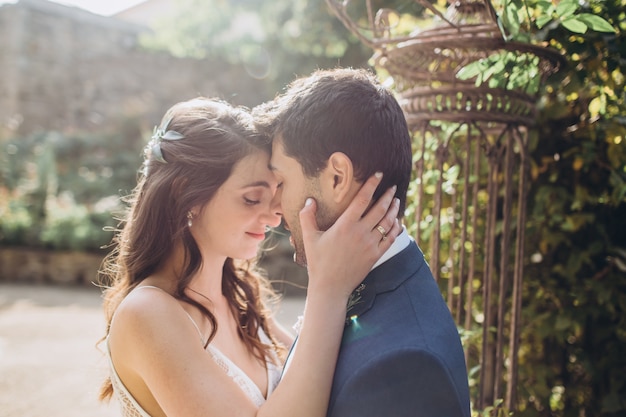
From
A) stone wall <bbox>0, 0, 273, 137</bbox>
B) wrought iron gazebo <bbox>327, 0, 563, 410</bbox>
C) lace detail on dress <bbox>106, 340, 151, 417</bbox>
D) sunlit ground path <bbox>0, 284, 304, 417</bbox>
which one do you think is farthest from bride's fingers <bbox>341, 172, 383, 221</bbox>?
stone wall <bbox>0, 0, 273, 137</bbox>

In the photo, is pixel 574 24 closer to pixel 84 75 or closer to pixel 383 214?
pixel 383 214

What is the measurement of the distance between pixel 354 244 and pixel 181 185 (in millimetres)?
849

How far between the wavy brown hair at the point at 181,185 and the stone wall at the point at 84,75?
11903 millimetres

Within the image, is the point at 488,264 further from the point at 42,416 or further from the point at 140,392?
the point at 42,416

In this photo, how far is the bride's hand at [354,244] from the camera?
1387 millimetres

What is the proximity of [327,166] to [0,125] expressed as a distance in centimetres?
1411

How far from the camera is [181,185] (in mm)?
1996

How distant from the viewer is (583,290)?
2.48 meters

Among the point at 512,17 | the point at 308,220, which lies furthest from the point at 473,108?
the point at 308,220

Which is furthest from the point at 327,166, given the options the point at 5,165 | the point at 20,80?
the point at 20,80

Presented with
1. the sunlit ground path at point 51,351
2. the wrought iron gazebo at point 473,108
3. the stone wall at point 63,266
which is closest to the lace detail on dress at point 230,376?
the wrought iron gazebo at point 473,108

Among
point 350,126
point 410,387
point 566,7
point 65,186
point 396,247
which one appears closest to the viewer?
point 410,387

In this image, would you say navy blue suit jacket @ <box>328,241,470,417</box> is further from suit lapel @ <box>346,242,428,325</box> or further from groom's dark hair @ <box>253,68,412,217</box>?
groom's dark hair @ <box>253,68,412,217</box>

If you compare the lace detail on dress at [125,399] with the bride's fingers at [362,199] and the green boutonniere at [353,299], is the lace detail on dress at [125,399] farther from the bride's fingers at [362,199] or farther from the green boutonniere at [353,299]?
the bride's fingers at [362,199]
